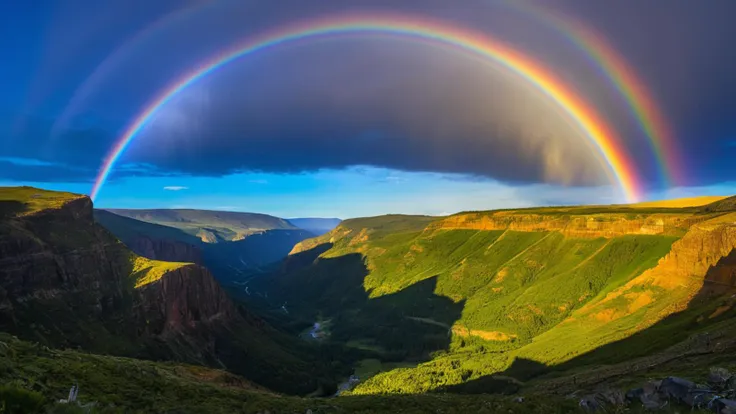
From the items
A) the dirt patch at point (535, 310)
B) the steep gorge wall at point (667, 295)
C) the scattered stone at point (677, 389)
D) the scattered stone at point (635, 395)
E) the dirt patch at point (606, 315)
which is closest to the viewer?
the scattered stone at point (677, 389)

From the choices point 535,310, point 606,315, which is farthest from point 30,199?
point 535,310

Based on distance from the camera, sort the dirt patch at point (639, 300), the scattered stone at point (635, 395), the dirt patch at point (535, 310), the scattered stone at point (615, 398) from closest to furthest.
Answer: the scattered stone at point (615, 398) → the scattered stone at point (635, 395) → the dirt patch at point (639, 300) → the dirt patch at point (535, 310)

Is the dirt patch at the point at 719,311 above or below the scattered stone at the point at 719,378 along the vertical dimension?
below

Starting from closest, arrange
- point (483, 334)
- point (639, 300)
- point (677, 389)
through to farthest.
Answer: point (677, 389) < point (639, 300) < point (483, 334)

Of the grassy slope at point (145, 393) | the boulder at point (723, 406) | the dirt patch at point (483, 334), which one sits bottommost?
the dirt patch at point (483, 334)

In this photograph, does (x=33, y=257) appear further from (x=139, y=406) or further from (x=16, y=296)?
(x=139, y=406)

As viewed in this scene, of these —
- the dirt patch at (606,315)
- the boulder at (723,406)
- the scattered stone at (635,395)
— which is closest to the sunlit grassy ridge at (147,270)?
the dirt patch at (606,315)

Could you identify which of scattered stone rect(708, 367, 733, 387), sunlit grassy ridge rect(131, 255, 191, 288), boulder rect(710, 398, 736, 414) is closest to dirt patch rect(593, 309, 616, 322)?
scattered stone rect(708, 367, 733, 387)

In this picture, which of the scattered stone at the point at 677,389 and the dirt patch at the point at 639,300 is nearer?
the scattered stone at the point at 677,389

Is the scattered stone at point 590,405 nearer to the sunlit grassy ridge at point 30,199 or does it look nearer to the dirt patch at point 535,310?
the sunlit grassy ridge at point 30,199

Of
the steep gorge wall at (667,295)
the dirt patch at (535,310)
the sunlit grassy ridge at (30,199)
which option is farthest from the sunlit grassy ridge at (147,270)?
the dirt patch at (535,310)

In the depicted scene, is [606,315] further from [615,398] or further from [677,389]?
[677,389]
